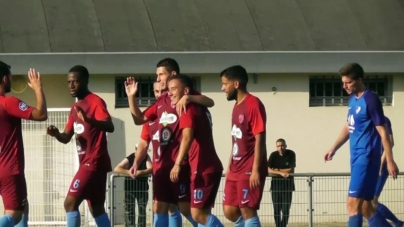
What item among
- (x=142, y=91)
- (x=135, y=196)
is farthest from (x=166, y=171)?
(x=142, y=91)

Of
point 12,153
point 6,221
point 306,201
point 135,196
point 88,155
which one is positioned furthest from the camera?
point 306,201

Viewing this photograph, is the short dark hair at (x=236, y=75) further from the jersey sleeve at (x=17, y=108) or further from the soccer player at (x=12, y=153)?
the jersey sleeve at (x=17, y=108)

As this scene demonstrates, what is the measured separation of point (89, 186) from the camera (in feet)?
39.0

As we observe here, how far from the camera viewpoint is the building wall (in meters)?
19.8

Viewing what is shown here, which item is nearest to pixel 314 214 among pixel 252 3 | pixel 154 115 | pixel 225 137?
pixel 225 137

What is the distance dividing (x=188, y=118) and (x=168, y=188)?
3.43ft

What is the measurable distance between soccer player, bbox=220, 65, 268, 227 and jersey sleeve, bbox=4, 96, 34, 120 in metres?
2.33

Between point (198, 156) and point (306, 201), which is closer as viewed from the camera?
point (198, 156)

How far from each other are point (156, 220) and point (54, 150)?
747 centimetres

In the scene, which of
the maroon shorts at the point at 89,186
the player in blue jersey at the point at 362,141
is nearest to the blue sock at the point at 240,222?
the player in blue jersey at the point at 362,141

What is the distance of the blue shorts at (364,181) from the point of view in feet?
37.7

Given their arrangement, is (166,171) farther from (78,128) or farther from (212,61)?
(212,61)

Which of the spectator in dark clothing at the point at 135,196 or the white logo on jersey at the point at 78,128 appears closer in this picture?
the white logo on jersey at the point at 78,128

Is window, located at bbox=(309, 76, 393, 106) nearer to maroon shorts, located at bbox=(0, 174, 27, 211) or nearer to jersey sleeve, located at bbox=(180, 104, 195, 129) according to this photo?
jersey sleeve, located at bbox=(180, 104, 195, 129)
